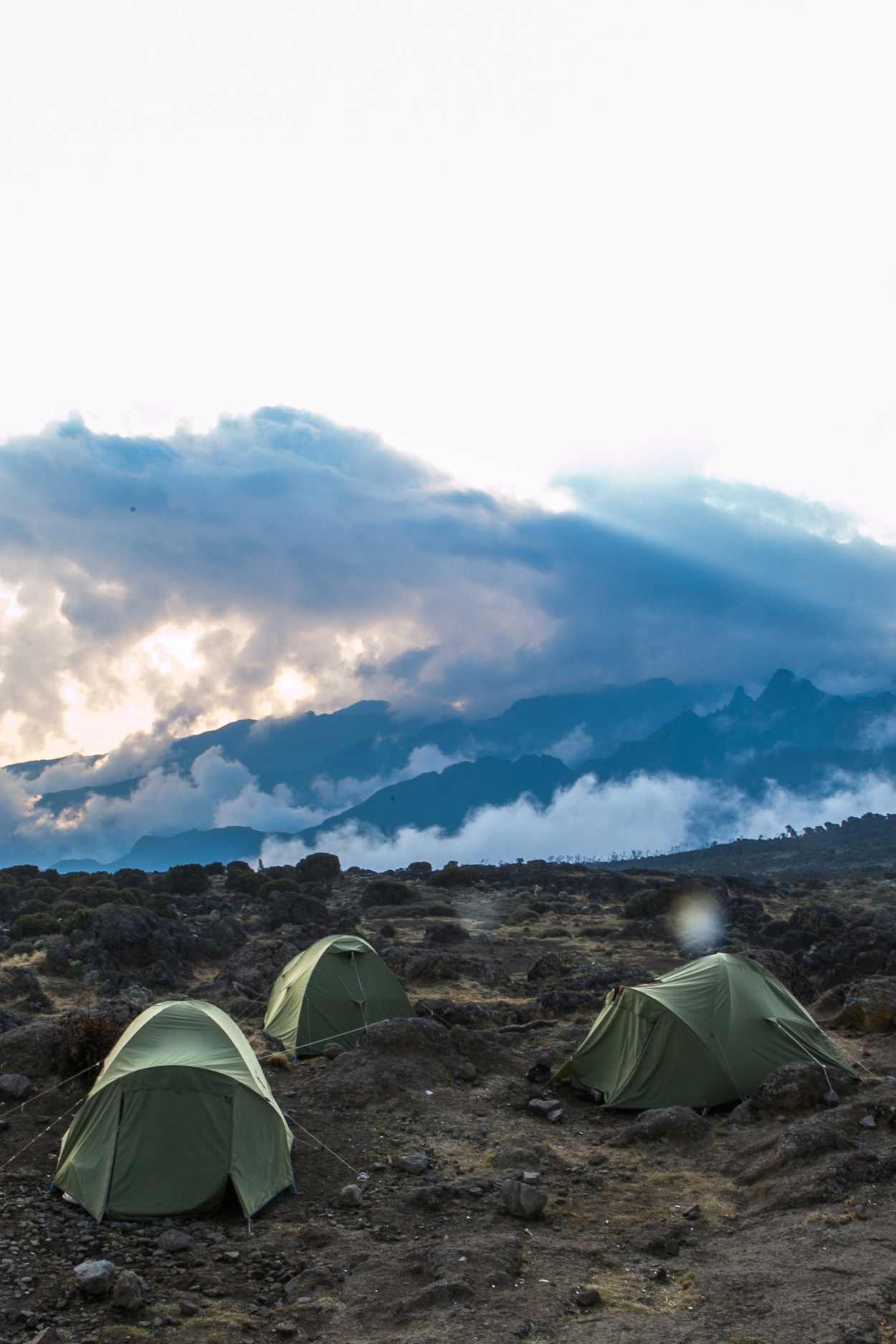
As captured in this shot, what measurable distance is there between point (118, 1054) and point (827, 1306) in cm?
934

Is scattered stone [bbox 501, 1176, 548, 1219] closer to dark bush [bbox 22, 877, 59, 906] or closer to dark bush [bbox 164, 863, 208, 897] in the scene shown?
dark bush [bbox 22, 877, 59, 906]

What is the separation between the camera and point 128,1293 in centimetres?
948

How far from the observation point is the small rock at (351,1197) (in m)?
12.7

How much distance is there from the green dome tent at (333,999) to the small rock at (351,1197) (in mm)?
8171

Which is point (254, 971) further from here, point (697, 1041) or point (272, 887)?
point (272, 887)

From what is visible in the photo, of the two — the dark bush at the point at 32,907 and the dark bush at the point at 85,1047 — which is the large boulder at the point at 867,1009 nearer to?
the dark bush at the point at 85,1047

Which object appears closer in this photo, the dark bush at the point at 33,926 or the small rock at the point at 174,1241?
the small rock at the point at 174,1241

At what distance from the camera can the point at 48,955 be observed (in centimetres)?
3281

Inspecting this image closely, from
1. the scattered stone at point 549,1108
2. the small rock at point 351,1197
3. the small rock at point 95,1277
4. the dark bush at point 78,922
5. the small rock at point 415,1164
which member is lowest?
the scattered stone at point 549,1108

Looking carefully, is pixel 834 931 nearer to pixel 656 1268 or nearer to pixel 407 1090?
pixel 407 1090

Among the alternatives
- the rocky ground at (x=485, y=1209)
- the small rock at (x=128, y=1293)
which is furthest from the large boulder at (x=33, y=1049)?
the small rock at (x=128, y=1293)

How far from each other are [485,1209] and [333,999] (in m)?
9.89

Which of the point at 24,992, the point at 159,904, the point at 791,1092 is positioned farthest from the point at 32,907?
the point at 791,1092

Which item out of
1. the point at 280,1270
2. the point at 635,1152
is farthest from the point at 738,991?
the point at 280,1270
